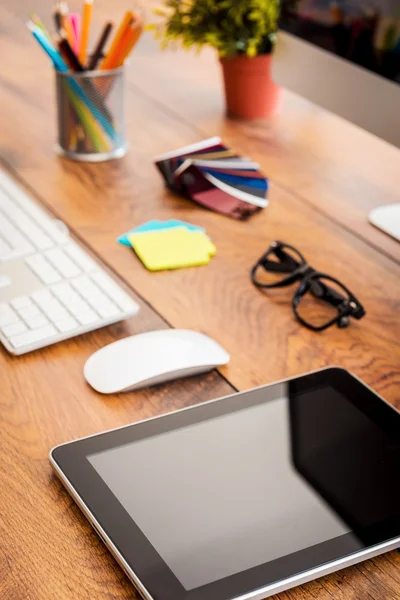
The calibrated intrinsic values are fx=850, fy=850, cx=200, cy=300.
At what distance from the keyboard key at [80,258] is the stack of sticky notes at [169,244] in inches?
3.3

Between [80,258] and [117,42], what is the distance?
420 mm

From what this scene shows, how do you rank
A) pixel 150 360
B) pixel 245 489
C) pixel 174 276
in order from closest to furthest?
pixel 245 489, pixel 150 360, pixel 174 276

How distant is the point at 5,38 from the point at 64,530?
1.34 m

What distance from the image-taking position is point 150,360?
0.83 metres

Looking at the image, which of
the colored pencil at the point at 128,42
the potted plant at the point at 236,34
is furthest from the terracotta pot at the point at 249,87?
the colored pencil at the point at 128,42

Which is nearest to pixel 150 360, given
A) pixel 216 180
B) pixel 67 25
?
→ pixel 216 180

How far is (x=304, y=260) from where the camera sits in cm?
104

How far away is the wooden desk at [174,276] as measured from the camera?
2.19 ft

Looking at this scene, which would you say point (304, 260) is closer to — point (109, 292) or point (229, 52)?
point (109, 292)

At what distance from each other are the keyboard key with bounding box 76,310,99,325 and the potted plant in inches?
25.3

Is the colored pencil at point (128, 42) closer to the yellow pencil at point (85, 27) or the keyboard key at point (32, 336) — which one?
the yellow pencil at point (85, 27)

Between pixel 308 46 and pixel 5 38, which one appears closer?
pixel 308 46

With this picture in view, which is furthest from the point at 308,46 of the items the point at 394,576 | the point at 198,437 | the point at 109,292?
the point at 394,576

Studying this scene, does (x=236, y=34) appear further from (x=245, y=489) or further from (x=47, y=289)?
(x=245, y=489)
